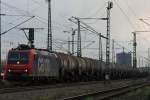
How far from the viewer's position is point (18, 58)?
3772cm

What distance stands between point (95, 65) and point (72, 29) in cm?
1438

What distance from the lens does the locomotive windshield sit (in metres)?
37.6

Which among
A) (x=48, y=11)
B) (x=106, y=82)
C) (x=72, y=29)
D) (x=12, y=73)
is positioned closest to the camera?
(x=12, y=73)

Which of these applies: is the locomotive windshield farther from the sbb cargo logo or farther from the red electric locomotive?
the sbb cargo logo

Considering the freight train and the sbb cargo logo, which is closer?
the freight train

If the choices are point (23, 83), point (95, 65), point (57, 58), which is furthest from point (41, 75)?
point (95, 65)

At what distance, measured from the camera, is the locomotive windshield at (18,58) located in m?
37.6

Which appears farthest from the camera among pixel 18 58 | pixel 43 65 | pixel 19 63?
pixel 43 65

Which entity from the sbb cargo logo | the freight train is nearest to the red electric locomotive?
the freight train

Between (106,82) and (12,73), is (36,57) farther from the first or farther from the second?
(106,82)

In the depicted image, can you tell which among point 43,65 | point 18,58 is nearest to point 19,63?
point 18,58

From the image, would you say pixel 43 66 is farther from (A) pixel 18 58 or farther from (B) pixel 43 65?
(A) pixel 18 58

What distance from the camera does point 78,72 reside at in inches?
2163

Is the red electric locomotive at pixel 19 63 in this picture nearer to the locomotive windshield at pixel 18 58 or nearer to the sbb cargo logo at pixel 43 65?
the locomotive windshield at pixel 18 58
